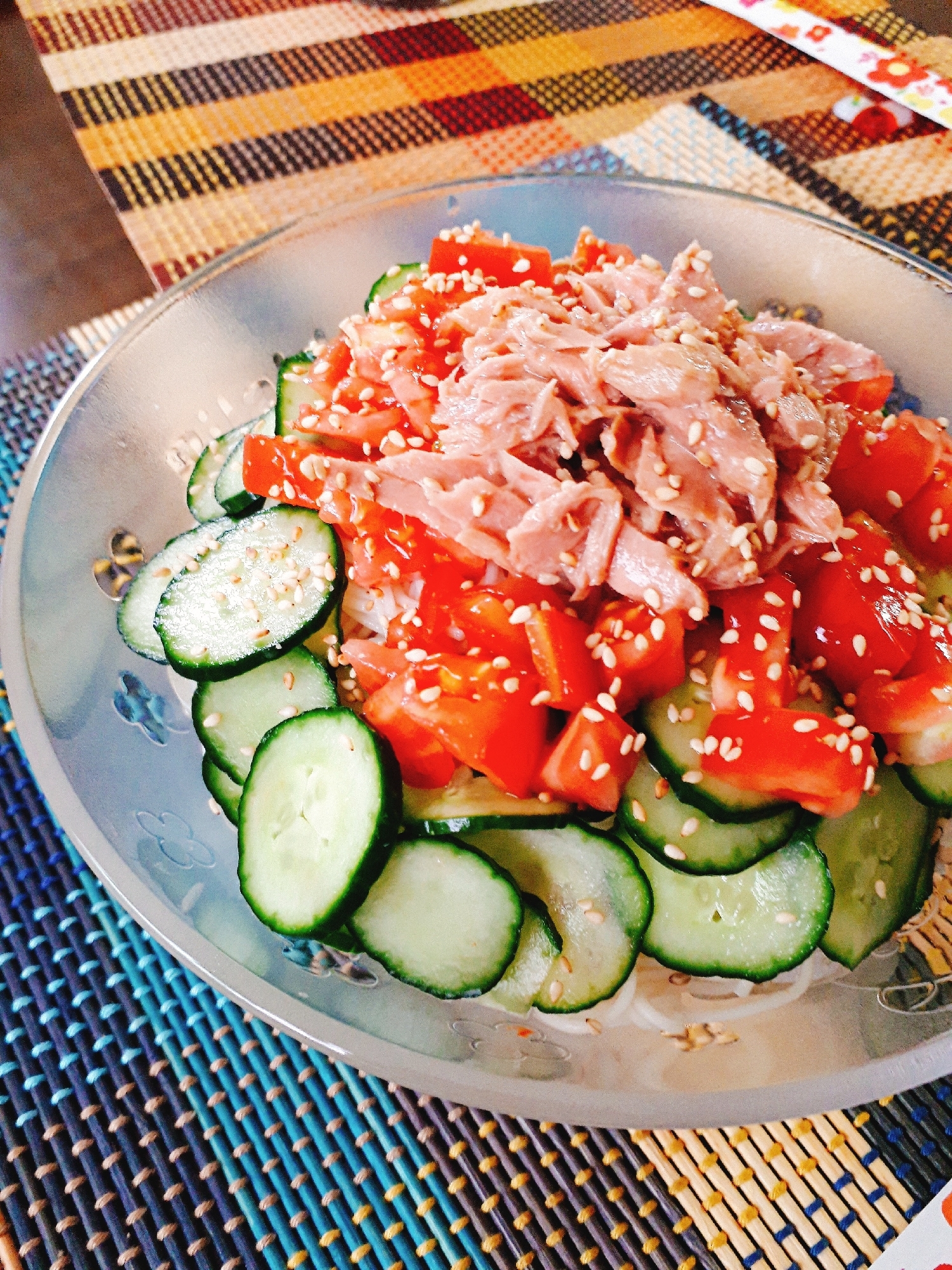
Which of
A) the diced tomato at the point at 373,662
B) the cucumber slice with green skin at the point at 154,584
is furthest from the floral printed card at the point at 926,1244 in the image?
the cucumber slice with green skin at the point at 154,584

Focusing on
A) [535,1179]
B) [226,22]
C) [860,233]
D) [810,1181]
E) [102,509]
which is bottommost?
[535,1179]

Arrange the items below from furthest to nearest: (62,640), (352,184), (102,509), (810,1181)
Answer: (352,184) → (102,509) → (62,640) → (810,1181)

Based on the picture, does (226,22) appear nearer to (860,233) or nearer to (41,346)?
(41,346)

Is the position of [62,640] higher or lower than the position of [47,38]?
lower

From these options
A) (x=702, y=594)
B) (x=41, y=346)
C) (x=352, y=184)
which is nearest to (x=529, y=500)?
(x=702, y=594)

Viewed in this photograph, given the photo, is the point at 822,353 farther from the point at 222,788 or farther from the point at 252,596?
the point at 222,788
